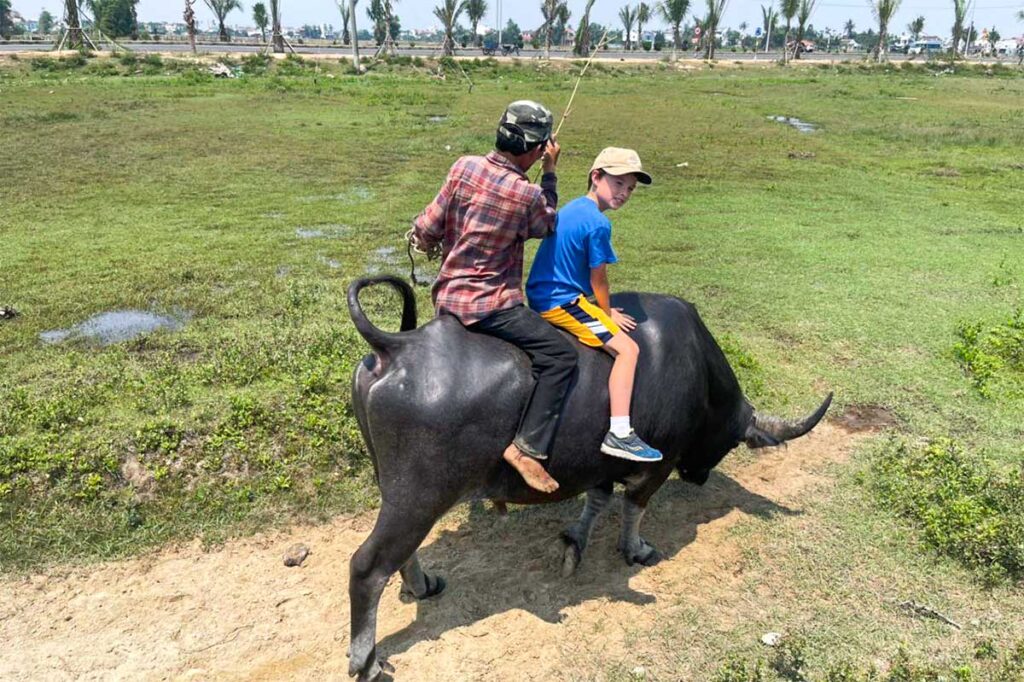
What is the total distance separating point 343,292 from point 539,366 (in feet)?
15.7

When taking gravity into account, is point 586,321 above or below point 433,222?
below

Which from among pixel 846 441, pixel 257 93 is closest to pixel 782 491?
pixel 846 441

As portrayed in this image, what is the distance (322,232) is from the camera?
10.2 m

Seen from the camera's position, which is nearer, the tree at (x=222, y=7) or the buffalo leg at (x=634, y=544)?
the buffalo leg at (x=634, y=544)

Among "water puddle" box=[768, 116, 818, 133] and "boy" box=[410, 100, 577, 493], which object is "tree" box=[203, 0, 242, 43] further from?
"boy" box=[410, 100, 577, 493]

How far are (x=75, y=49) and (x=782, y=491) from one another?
43.2 meters

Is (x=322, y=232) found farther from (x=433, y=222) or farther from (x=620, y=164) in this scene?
(x=620, y=164)

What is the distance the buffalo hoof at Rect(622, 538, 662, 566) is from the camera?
171 inches

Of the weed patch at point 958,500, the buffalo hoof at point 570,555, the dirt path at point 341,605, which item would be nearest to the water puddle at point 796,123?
the weed patch at point 958,500

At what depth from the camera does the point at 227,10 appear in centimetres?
5569

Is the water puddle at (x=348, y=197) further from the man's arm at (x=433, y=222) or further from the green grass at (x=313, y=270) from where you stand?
the man's arm at (x=433, y=222)

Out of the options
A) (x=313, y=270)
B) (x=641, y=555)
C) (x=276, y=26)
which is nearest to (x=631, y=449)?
(x=641, y=555)

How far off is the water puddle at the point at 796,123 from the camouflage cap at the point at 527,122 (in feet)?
64.7

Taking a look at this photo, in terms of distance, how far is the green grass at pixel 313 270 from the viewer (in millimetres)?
4746
